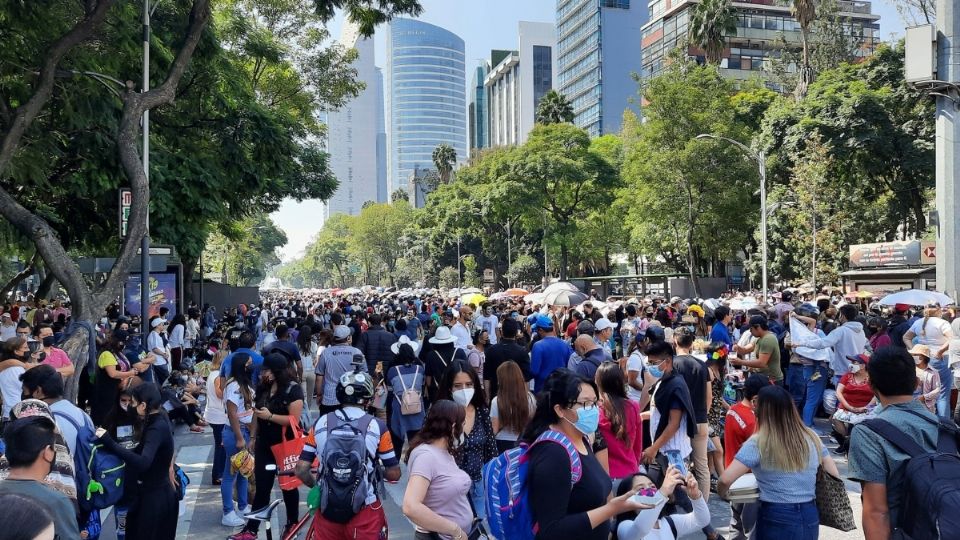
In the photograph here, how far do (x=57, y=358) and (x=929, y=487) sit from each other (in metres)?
8.35

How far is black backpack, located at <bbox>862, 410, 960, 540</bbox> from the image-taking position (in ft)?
9.89

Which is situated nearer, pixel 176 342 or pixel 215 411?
pixel 215 411

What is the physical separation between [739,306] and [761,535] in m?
17.2

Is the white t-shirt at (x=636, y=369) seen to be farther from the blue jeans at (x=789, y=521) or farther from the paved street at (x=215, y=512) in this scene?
the blue jeans at (x=789, y=521)

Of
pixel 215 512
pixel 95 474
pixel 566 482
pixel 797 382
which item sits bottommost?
pixel 215 512

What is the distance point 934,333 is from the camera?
9.94 m

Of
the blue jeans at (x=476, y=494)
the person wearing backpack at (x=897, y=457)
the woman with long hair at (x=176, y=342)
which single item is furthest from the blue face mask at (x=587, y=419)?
the woman with long hair at (x=176, y=342)

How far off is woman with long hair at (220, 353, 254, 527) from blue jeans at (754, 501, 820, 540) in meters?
4.60

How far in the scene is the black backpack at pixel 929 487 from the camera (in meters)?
3.01

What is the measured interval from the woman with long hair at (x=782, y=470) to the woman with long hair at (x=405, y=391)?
400 centimetres

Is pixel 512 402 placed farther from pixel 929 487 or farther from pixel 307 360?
pixel 307 360

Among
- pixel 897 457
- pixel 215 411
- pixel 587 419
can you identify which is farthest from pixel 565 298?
pixel 897 457

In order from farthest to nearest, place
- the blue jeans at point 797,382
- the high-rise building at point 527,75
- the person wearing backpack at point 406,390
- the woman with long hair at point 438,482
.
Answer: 1. the high-rise building at point 527,75
2. the blue jeans at point 797,382
3. the person wearing backpack at point 406,390
4. the woman with long hair at point 438,482

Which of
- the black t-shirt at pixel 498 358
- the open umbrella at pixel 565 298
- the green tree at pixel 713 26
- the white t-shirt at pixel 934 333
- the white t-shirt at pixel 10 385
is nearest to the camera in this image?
the white t-shirt at pixel 10 385
